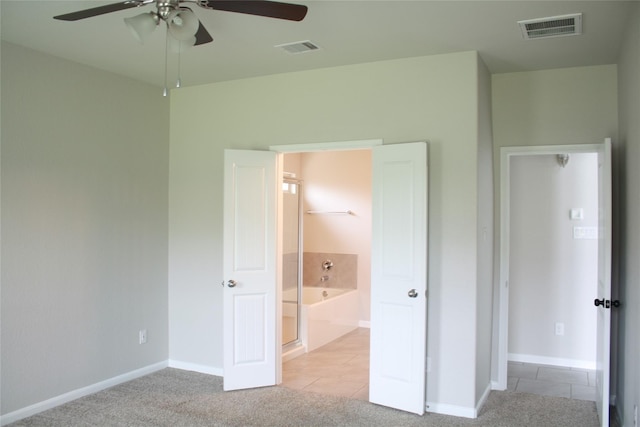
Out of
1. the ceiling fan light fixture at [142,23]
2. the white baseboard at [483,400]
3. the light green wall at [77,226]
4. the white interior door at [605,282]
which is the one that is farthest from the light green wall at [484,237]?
the light green wall at [77,226]

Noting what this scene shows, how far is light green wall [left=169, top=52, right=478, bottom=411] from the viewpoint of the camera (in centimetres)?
380

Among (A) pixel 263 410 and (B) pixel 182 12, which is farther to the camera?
(A) pixel 263 410

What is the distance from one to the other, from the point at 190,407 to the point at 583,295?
3.91 m

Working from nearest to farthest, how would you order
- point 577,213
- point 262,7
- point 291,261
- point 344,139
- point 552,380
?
point 262,7 → point 344,139 → point 552,380 → point 577,213 → point 291,261

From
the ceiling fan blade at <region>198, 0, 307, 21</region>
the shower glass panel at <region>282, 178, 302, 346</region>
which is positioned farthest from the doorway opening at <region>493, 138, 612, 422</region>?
the ceiling fan blade at <region>198, 0, 307, 21</region>

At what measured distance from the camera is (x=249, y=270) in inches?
173

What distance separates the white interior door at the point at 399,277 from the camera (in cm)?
381

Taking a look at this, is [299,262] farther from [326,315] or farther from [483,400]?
[483,400]

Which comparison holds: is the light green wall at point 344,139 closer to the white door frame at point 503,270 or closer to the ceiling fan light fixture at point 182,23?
the white door frame at point 503,270

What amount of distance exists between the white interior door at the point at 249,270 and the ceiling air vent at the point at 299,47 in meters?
0.97

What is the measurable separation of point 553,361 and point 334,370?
2258 mm

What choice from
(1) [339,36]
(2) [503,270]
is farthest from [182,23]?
(2) [503,270]

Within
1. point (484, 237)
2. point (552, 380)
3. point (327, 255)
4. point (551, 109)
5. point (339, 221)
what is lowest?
point (552, 380)

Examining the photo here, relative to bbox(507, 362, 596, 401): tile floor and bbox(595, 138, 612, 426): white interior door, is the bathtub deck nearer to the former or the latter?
bbox(507, 362, 596, 401): tile floor
